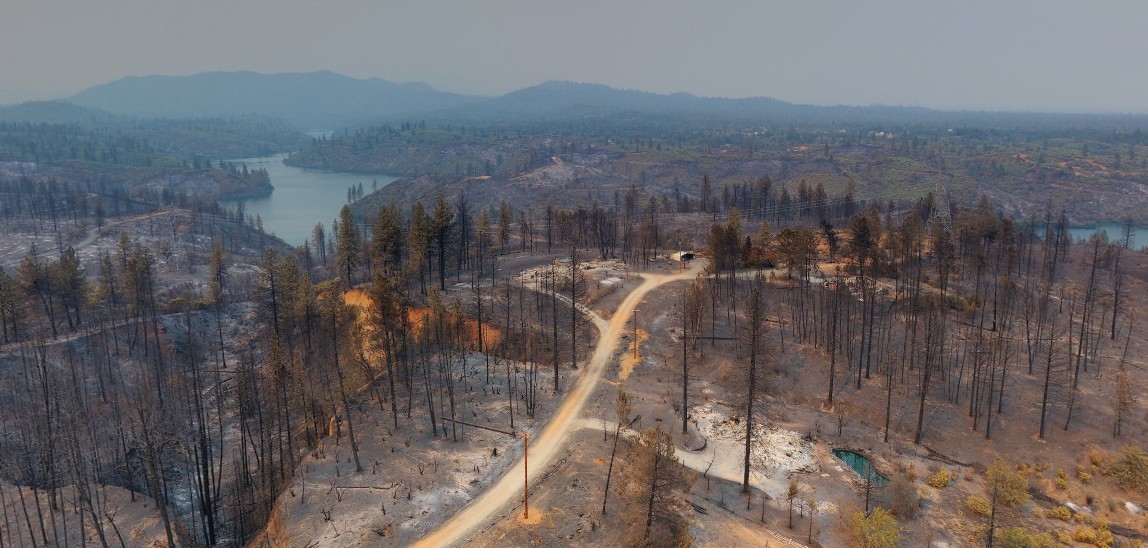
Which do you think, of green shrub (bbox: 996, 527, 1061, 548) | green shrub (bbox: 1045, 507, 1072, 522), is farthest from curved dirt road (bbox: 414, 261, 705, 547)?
green shrub (bbox: 1045, 507, 1072, 522)

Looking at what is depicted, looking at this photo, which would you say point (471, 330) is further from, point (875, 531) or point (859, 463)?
point (875, 531)

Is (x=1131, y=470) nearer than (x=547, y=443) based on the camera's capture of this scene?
Yes

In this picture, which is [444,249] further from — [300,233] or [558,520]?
[300,233]

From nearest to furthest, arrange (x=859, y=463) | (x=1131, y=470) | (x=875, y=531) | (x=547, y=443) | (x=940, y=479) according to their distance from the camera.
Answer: (x=875, y=531), (x=940, y=479), (x=1131, y=470), (x=547, y=443), (x=859, y=463)

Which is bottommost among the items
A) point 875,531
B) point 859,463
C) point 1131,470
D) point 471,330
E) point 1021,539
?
point 859,463

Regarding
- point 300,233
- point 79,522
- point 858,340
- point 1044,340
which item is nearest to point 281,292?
point 79,522

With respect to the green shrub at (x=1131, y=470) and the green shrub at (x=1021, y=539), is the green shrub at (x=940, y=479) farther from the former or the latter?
the green shrub at (x=1131, y=470)

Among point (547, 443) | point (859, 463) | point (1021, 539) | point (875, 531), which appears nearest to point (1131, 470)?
point (1021, 539)

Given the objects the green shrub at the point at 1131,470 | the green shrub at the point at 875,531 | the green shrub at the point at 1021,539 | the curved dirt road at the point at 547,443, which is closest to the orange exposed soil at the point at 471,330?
the curved dirt road at the point at 547,443

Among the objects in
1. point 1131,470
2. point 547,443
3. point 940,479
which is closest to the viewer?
point 940,479

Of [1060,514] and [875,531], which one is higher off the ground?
[875,531]
